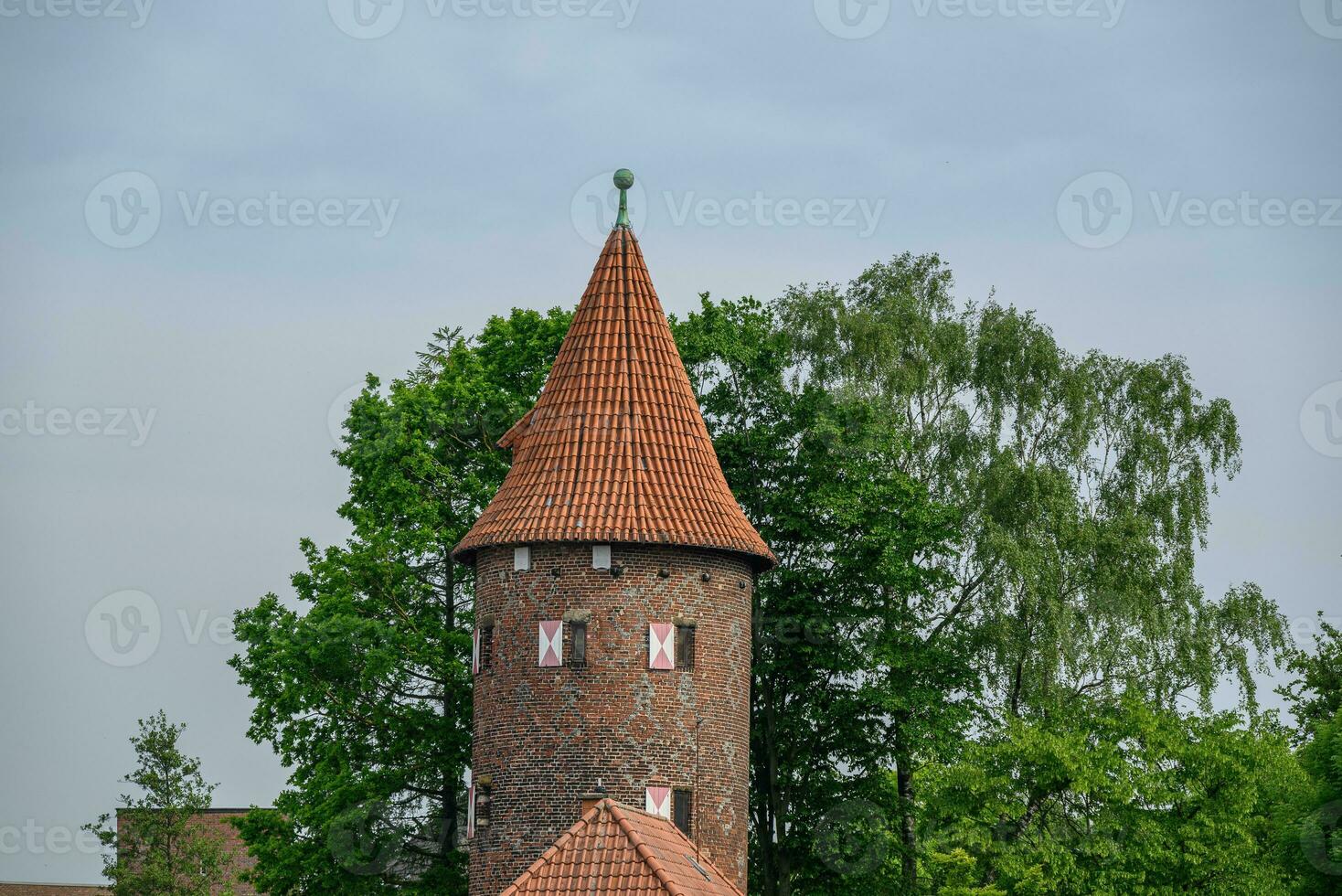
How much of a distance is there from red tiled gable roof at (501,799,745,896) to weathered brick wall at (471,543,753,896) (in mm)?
3677

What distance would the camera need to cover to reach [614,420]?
33062mm

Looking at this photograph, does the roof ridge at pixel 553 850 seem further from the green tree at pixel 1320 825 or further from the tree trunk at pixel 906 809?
the tree trunk at pixel 906 809

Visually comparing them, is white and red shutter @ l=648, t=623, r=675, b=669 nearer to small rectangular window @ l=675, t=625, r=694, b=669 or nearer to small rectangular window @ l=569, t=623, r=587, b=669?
small rectangular window @ l=675, t=625, r=694, b=669

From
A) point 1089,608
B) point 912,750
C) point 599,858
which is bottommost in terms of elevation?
point 599,858

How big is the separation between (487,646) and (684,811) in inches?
160

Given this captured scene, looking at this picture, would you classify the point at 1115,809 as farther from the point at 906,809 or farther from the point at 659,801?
the point at 659,801

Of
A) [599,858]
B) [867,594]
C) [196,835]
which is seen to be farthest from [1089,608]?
→ [196,835]

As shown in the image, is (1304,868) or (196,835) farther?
(196,835)

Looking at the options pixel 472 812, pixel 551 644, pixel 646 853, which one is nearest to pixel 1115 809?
pixel 551 644

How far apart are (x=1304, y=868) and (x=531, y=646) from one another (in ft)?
40.7

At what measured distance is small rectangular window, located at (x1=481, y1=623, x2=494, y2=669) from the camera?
106ft

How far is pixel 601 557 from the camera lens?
31.5 metres

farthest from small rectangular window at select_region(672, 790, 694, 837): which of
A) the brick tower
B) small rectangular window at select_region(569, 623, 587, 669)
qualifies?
small rectangular window at select_region(569, 623, 587, 669)

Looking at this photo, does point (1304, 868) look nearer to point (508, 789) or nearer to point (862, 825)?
point (862, 825)
